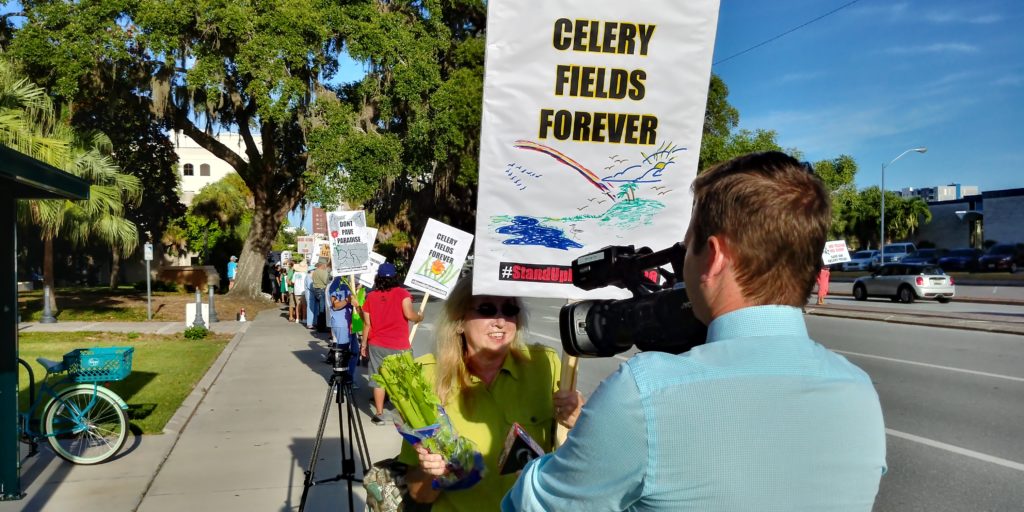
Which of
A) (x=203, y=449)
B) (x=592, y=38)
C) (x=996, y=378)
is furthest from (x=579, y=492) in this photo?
(x=996, y=378)

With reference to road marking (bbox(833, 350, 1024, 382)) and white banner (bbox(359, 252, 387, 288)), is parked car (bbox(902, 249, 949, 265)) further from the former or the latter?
white banner (bbox(359, 252, 387, 288))

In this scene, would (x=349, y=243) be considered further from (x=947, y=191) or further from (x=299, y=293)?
(x=947, y=191)

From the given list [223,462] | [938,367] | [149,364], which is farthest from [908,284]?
[223,462]

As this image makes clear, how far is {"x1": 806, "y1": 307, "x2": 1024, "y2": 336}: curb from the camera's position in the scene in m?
17.8

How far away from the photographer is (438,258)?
8109 mm

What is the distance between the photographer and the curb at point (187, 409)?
7039mm

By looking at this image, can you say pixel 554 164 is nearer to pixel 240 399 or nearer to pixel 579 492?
pixel 579 492

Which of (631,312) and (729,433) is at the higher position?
(631,312)

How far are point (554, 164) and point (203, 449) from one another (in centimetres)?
623

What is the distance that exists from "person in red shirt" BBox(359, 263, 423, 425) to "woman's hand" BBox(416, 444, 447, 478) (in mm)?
6367

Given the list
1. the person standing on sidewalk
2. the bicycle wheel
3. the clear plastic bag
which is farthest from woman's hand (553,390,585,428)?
Result: the person standing on sidewalk

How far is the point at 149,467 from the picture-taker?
23.5ft

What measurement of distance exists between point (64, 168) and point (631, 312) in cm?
2134

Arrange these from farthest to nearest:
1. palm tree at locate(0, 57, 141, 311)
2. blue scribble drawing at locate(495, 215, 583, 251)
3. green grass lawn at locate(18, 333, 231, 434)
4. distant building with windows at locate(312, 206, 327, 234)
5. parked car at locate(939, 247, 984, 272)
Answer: parked car at locate(939, 247, 984, 272)
distant building with windows at locate(312, 206, 327, 234)
palm tree at locate(0, 57, 141, 311)
green grass lawn at locate(18, 333, 231, 434)
blue scribble drawing at locate(495, 215, 583, 251)
